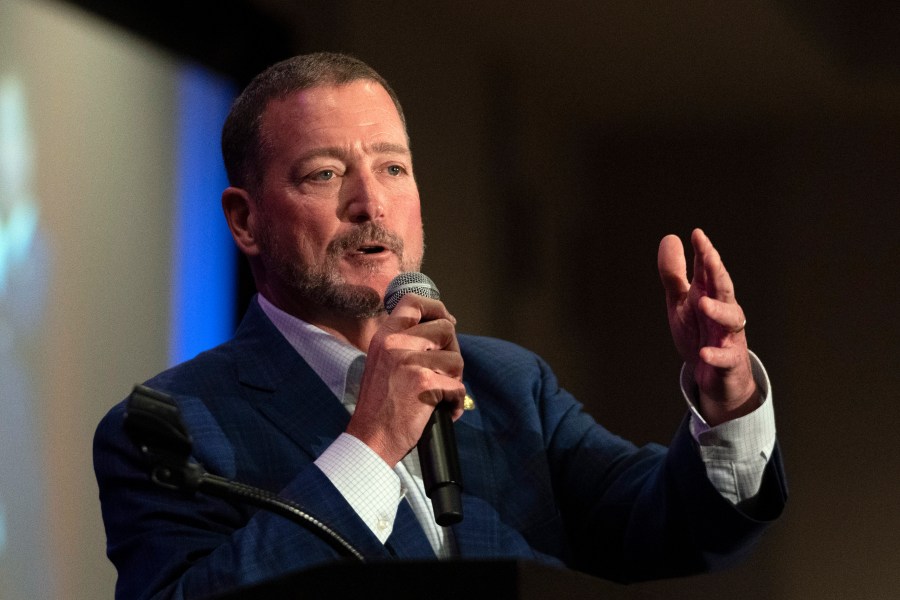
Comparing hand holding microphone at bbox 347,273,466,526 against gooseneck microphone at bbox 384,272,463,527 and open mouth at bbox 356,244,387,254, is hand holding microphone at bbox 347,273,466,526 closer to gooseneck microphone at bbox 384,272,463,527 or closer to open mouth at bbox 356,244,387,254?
gooseneck microphone at bbox 384,272,463,527

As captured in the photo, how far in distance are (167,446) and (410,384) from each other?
14.9 inches

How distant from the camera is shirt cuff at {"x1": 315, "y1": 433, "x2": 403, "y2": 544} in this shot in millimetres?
1399

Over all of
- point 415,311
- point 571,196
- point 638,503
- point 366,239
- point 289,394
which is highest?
point 571,196

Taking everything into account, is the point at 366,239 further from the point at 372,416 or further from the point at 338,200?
the point at 372,416

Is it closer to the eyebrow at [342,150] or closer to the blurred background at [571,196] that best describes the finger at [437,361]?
the eyebrow at [342,150]

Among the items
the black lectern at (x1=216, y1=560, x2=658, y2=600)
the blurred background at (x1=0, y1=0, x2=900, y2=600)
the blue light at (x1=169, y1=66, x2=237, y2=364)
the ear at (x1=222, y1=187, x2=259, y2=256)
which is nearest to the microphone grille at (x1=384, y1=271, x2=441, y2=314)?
the ear at (x1=222, y1=187, x2=259, y2=256)

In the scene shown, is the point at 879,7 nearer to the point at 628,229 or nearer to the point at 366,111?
the point at 628,229

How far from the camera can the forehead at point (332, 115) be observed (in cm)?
183

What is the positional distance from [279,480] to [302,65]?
70cm

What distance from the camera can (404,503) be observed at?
5.33 feet

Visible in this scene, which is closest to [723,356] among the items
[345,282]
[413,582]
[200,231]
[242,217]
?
[345,282]

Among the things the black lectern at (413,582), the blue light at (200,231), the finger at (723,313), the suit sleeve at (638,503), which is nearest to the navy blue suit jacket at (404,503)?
the suit sleeve at (638,503)

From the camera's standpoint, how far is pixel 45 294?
2.43m

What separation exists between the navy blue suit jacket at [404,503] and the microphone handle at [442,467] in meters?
0.13
